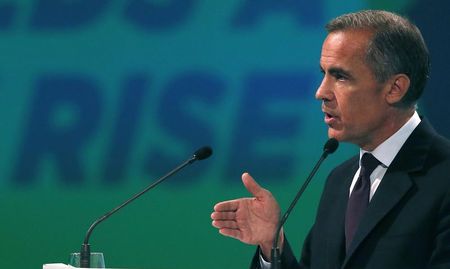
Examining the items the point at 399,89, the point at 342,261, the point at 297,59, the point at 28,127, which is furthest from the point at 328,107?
the point at 28,127

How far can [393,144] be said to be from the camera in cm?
282

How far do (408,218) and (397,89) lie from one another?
42 centimetres

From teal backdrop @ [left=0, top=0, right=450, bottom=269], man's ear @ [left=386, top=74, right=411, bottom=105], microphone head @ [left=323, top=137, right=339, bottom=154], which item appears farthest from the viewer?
teal backdrop @ [left=0, top=0, right=450, bottom=269]

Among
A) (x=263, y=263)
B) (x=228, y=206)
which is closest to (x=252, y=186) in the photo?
(x=228, y=206)

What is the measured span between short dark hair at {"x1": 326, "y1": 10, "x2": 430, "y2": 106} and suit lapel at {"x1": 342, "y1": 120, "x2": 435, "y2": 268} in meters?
0.14

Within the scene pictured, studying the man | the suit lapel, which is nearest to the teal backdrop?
the man

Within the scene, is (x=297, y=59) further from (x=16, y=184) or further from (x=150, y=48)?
(x=16, y=184)

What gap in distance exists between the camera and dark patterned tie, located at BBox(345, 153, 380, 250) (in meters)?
2.80

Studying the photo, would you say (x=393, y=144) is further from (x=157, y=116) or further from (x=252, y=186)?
(x=157, y=116)

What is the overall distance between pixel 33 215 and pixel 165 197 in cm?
67

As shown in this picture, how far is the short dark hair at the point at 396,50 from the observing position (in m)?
2.83

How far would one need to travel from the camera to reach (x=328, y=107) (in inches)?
113

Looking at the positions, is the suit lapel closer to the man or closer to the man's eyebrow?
the man

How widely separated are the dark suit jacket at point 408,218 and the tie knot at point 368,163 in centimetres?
7
